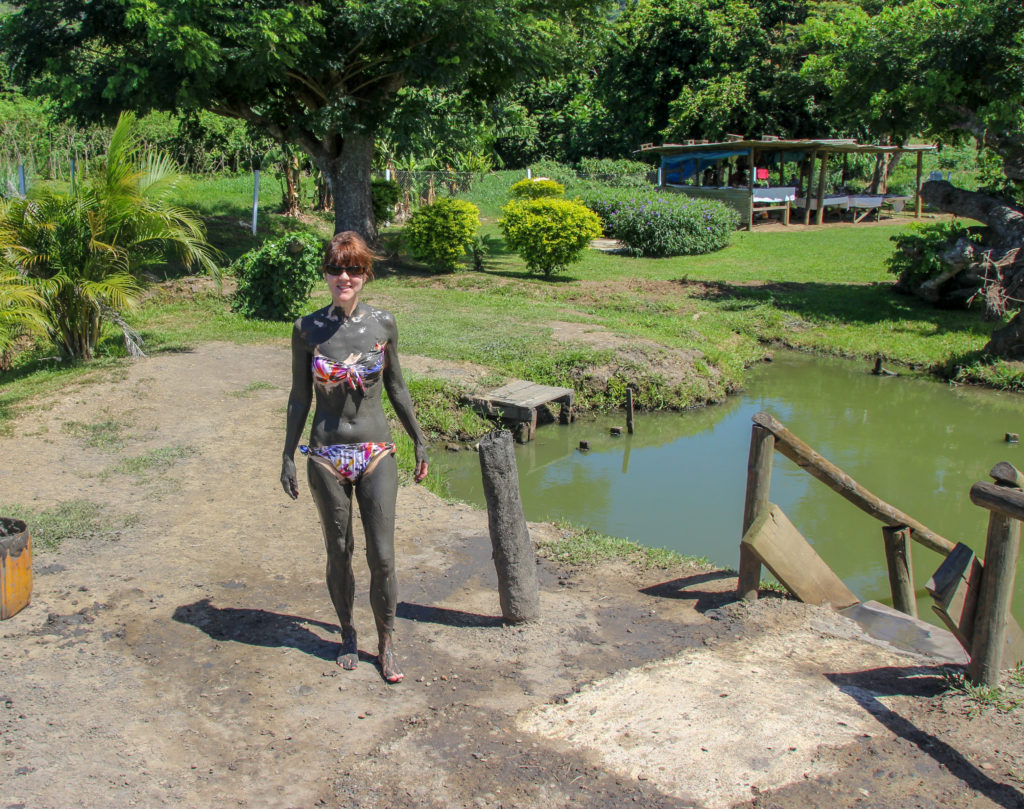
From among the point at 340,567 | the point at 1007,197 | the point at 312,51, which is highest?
the point at 312,51

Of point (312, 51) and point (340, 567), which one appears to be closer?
point (340, 567)

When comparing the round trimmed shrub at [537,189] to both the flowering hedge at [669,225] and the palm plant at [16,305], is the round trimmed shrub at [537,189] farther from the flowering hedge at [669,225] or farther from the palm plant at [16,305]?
the palm plant at [16,305]

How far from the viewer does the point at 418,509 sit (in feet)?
22.9

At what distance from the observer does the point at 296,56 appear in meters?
16.2

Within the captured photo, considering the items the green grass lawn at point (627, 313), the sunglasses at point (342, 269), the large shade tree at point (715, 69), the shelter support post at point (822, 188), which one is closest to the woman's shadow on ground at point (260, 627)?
the sunglasses at point (342, 269)

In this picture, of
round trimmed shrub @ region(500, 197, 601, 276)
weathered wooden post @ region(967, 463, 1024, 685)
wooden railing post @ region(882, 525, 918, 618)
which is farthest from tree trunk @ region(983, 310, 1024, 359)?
weathered wooden post @ region(967, 463, 1024, 685)

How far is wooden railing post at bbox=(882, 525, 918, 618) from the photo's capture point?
582cm

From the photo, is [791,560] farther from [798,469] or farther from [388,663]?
[798,469]

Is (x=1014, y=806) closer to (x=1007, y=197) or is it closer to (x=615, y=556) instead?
(x=615, y=556)

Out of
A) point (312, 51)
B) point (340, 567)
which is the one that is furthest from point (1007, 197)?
point (340, 567)

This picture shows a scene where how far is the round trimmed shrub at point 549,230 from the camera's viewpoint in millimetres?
18516

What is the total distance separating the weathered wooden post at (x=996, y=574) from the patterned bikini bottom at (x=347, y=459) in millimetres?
2763

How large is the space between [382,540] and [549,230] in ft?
48.9

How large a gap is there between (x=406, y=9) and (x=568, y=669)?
1367cm
